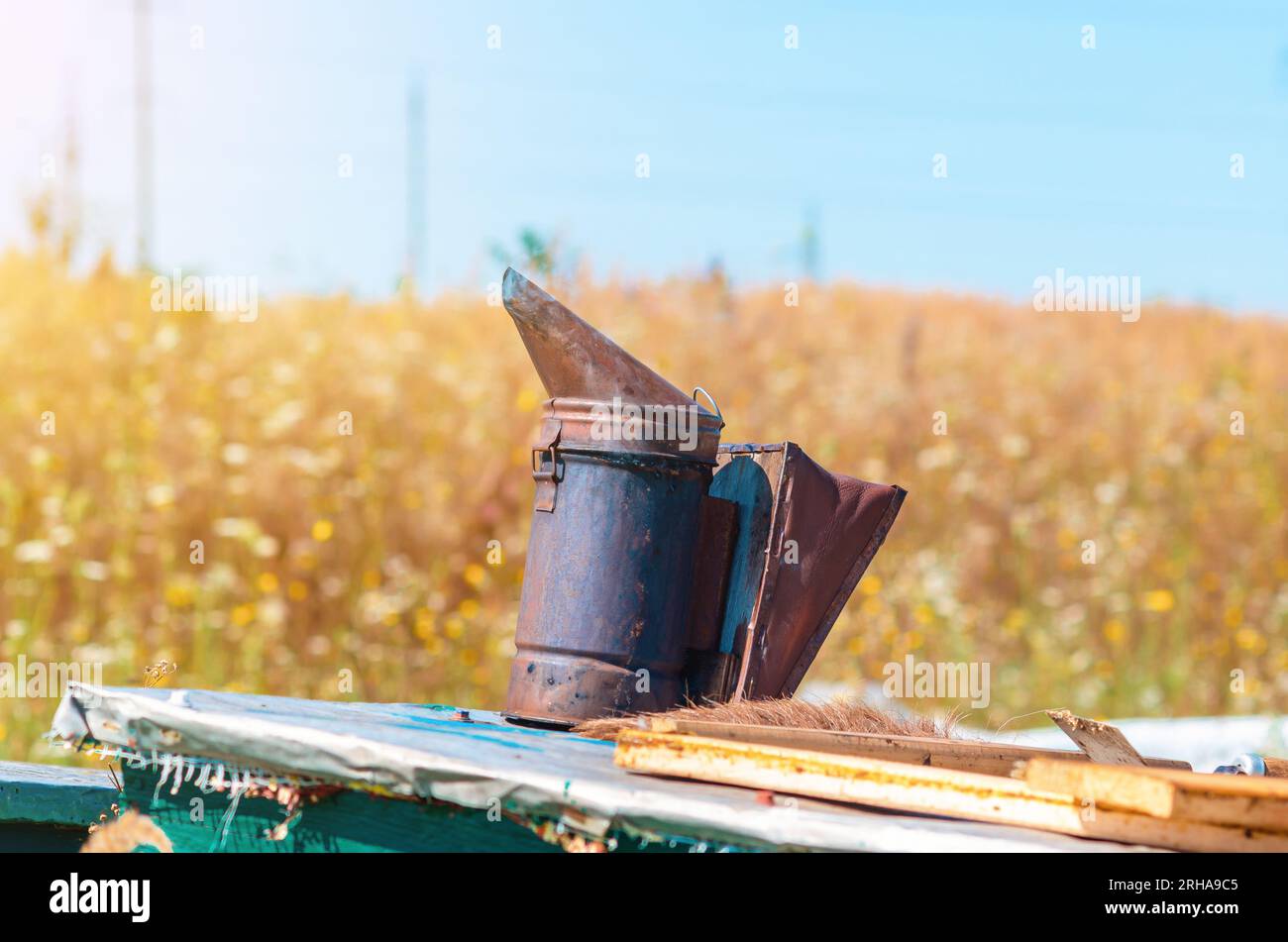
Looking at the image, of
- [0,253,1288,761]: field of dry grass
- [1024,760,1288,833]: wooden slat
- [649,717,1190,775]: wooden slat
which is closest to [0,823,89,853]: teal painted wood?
[649,717,1190,775]: wooden slat

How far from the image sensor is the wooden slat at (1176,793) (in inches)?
63.1

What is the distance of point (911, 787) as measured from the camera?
71.8 inches

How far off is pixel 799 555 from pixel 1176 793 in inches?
47.9

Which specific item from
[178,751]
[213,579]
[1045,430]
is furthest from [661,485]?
[1045,430]

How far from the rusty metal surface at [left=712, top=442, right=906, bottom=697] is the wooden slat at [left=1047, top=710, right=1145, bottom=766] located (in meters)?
0.55

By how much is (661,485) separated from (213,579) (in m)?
4.40

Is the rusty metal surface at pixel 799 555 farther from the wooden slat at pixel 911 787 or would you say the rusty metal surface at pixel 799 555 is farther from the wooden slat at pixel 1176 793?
the wooden slat at pixel 1176 793

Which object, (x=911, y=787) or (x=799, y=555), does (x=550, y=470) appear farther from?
(x=911, y=787)

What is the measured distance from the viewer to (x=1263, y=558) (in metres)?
8.45

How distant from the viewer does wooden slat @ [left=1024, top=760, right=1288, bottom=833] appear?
5.26 ft

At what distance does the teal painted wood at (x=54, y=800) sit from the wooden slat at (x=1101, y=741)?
1.74 m

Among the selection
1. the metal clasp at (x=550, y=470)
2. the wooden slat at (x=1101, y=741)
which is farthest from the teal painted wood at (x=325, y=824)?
the wooden slat at (x=1101, y=741)

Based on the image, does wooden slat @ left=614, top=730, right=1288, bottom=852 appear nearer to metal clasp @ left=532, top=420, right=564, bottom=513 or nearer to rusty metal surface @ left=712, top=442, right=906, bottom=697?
rusty metal surface @ left=712, top=442, right=906, bottom=697
